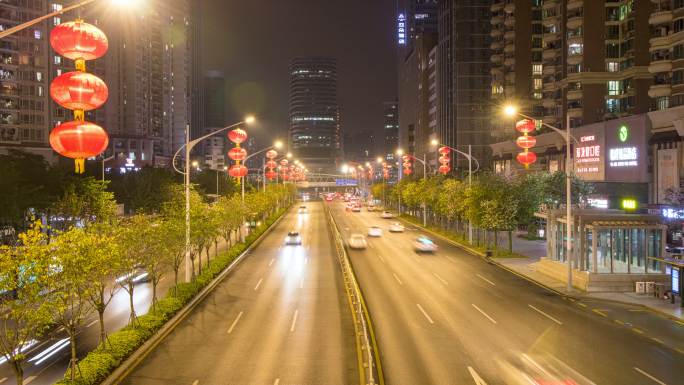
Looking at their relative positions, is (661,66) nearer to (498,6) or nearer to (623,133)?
(623,133)

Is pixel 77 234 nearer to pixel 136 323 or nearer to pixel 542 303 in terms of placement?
pixel 136 323

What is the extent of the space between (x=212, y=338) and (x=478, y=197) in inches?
1337

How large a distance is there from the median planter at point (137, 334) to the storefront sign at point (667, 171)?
151 feet

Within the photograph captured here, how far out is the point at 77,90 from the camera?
672 inches

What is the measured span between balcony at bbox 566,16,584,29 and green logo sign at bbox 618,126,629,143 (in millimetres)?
26139

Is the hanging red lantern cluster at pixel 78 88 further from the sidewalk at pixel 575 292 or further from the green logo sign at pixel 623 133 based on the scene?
the green logo sign at pixel 623 133

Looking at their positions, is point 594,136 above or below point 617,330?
above

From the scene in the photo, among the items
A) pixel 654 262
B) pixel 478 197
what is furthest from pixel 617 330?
pixel 478 197

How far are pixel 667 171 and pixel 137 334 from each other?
5483 centimetres

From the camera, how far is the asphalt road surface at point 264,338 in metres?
19.5

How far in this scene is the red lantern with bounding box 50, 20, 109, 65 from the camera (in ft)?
55.4

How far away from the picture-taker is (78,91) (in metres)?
17.1

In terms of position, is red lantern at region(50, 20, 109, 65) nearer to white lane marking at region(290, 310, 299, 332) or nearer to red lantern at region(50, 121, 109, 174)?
red lantern at region(50, 121, 109, 174)

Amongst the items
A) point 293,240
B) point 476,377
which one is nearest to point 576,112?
point 293,240
